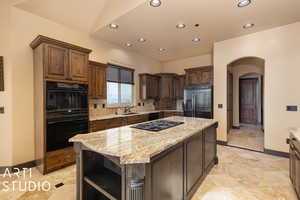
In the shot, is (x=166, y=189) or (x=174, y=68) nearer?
(x=166, y=189)

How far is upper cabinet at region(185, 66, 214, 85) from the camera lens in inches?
178

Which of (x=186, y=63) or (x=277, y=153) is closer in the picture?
(x=277, y=153)

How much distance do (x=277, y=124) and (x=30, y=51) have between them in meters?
5.69

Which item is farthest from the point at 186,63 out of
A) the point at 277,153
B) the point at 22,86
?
the point at 22,86

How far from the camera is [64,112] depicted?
9.01 feet

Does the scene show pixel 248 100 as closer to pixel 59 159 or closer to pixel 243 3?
pixel 243 3

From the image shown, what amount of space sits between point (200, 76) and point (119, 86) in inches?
106

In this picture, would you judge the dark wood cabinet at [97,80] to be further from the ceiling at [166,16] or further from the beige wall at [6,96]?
the beige wall at [6,96]

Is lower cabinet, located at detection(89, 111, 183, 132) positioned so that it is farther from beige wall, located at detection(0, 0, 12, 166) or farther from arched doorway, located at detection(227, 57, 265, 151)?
arched doorway, located at detection(227, 57, 265, 151)

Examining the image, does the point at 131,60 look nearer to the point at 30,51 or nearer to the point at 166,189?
the point at 30,51

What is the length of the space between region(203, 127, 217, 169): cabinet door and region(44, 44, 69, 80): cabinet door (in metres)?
2.77

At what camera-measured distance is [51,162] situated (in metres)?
2.62

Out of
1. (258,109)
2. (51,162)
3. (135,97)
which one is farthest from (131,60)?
(258,109)

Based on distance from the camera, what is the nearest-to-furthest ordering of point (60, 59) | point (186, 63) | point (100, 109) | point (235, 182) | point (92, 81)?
1. point (235, 182)
2. point (60, 59)
3. point (92, 81)
4. point (100, 109)
5. point (186, 63)
